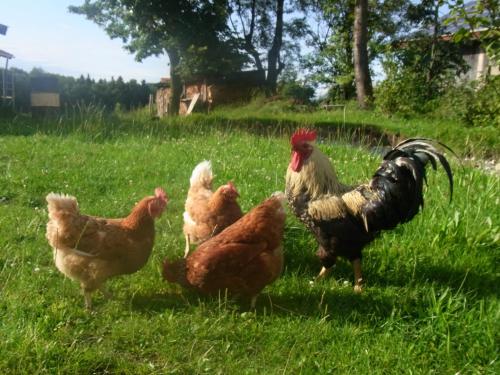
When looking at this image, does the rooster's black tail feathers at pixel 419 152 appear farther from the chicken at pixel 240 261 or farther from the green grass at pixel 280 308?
the chicken at pixel 240 261

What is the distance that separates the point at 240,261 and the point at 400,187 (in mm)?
1463

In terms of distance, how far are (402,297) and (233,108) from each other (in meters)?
19.2

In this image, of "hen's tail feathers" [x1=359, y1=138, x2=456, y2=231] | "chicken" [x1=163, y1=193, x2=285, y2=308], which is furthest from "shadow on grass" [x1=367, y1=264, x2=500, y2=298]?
"chicken" [x1=163, y1=193, x2=285, y2=308]

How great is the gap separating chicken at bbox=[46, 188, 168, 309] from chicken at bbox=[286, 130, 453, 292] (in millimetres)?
1489

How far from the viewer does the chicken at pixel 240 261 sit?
3.22 meters

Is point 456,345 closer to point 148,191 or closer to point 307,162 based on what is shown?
point 307,162

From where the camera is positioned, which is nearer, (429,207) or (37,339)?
(37,339)

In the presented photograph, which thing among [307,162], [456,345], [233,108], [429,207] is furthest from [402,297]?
[233,108]

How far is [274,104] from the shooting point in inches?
813

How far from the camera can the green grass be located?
262cm

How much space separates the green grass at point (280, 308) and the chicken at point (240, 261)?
6.1 inches

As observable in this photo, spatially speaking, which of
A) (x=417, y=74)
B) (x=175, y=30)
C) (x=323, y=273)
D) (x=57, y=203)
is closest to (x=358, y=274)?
(x=323, y=273)

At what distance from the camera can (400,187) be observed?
3576mm

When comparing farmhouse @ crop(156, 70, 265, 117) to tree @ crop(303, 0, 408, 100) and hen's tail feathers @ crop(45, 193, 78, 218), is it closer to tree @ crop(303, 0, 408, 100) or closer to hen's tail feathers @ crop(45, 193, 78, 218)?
tree @ crop(303, 0, 408, 100)
